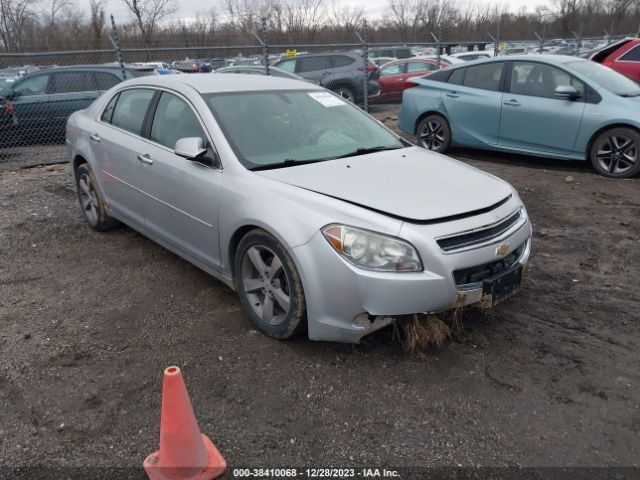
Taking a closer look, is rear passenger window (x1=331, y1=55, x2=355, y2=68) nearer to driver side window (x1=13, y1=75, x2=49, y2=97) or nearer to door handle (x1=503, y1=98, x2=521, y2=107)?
driver side window (x1=13, y1=75, x2=49, y2=97)

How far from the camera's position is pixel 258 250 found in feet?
10.6

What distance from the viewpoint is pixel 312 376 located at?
298cm

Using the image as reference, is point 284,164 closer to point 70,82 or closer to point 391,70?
point 70,82

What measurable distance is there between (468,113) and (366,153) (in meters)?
4.82

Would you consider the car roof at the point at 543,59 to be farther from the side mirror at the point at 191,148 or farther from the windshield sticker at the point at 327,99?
the side mirror at the point at 191,148

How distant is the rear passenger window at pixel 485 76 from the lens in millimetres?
7898

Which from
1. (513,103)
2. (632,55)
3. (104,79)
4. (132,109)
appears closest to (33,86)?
(104,79)

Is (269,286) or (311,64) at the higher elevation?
(311,64)

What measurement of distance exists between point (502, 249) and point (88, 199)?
4.20 metres

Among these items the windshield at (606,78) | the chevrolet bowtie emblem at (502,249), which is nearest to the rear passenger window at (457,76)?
the windshield at (606,78)

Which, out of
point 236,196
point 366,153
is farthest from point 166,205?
point 366,153

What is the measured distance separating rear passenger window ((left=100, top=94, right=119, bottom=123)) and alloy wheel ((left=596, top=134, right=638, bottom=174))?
5916 millimetres

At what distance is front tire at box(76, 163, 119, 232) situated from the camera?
5148 millimetres

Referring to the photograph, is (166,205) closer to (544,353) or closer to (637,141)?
(544,353)
